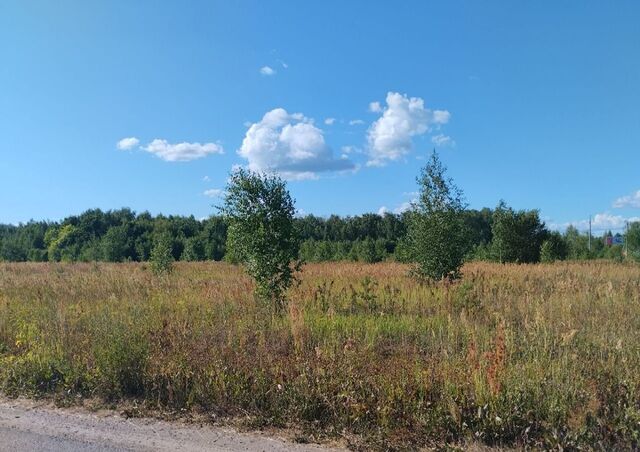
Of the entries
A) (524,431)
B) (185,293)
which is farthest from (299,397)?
(185,293)

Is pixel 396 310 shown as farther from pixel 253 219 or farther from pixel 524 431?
pixel 524 431

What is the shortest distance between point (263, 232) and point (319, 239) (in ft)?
234

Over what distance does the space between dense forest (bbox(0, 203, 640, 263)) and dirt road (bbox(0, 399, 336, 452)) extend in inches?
439

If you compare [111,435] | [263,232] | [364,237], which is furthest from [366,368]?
[364,237]

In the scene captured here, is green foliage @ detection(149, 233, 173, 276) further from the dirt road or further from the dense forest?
the dirt road

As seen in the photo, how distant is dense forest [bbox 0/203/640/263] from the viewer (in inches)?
1377

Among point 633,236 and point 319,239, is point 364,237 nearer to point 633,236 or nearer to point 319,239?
point 319,239

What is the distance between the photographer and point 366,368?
16.3 ft

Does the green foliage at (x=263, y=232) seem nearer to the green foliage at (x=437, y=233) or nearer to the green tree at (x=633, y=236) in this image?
the green foliage at (x=437, y=233)

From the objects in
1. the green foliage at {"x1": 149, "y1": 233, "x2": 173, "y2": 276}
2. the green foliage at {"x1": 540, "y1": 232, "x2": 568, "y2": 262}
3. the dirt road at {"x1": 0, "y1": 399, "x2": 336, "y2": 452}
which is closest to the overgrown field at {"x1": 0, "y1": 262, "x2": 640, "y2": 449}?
the dirt road at {"x1": 0, "y1": 399, "x2": 336, "y2": 452}

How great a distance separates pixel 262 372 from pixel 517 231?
33.8 metres

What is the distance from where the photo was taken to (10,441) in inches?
167

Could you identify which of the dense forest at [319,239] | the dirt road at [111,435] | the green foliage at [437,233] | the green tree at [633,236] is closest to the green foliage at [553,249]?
the dense forest at [319,239]

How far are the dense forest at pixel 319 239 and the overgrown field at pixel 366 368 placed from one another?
8309 mm
